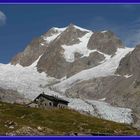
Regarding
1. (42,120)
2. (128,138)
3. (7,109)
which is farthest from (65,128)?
(128,138)

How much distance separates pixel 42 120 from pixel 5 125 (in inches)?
1055

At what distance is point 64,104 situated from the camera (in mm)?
159125

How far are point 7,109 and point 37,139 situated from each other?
341 ft

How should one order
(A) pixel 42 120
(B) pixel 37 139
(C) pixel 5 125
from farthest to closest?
(A) pixel 42 120 → (C) pixel 5 125 → (B) pixel 37 139

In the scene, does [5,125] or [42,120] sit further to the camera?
[42,120]

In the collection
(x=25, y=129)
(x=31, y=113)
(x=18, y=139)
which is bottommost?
(x=18, y=139)

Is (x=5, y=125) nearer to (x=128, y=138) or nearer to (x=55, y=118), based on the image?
(x=55, y=118)

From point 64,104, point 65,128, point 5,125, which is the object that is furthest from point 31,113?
point 64,104

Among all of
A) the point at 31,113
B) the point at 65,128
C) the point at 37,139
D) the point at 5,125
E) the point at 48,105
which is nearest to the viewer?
the point at 37,139

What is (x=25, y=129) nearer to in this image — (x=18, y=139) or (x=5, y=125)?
(x=5, y=125)

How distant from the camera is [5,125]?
74062 millimetres

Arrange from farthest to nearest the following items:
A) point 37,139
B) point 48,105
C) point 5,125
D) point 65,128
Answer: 1. point 48,105
2. point 65,128
3. point 5,125
4. point 37,139

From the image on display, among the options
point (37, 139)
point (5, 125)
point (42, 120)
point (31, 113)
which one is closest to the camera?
point (37, 139)

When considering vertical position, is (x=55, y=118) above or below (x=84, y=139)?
above
